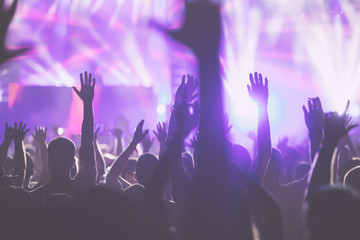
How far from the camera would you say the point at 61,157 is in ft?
8.86

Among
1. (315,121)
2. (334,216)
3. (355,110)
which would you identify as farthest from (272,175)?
(355,110)

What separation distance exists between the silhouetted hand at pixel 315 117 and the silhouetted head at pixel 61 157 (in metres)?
1.91

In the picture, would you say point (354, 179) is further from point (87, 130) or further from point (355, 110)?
point (355, 110)

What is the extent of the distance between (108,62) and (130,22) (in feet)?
12.3

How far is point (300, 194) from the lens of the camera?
109 inches

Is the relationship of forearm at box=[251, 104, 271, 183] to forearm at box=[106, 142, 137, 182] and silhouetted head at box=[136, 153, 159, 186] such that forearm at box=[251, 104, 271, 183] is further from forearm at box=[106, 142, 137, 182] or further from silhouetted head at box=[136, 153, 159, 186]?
forearm at box=[106, 142, 137, 182]

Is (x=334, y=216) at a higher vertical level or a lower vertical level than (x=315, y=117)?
lower

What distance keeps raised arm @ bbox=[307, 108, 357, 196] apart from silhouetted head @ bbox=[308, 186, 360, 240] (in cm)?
42

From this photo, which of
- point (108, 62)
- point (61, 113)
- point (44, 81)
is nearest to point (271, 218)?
point (61, 113)

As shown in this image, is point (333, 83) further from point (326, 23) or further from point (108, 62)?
point (108, 62)

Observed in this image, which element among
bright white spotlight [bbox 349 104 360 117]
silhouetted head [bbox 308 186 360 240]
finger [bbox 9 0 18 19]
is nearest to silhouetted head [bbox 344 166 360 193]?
silhouetted head [bbox 308 186 360 240]

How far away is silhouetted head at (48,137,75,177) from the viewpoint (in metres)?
2.67

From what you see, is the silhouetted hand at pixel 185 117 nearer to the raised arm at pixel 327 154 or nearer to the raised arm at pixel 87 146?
the raised arm at pixel 327 154

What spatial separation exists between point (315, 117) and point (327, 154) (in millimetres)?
774
